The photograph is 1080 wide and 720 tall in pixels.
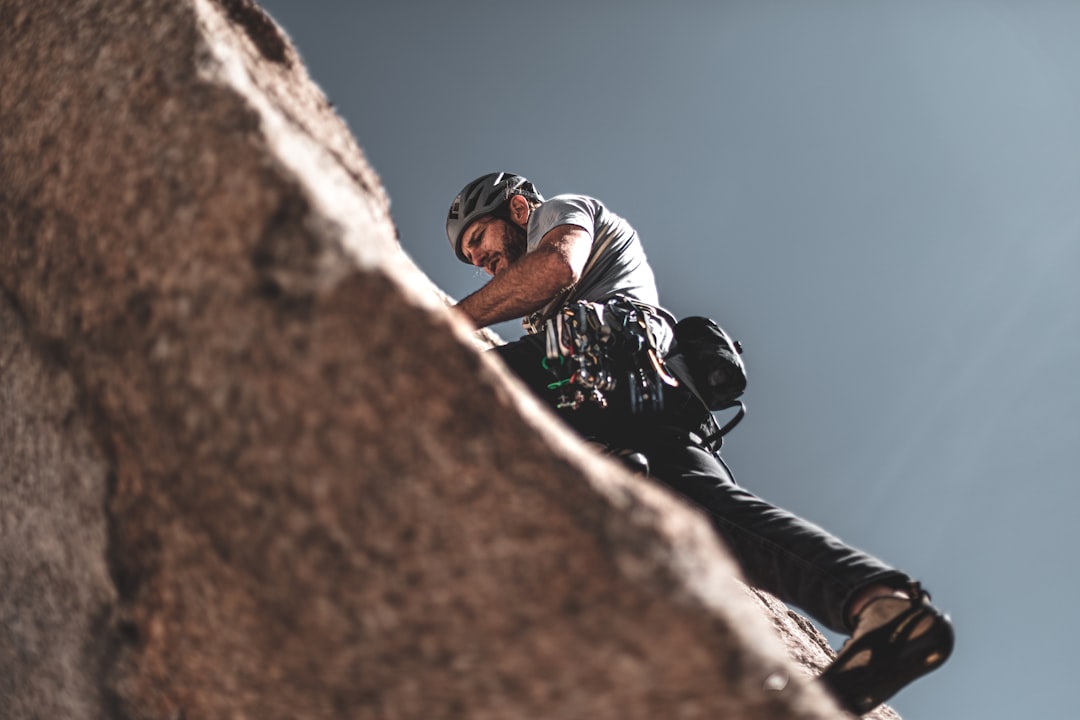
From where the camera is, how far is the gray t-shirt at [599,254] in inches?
143

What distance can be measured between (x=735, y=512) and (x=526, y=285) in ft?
4.54

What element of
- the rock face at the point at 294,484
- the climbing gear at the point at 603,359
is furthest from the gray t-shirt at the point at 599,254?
the rock face at the point at 294,484

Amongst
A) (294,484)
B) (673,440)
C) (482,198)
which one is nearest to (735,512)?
(673,440)

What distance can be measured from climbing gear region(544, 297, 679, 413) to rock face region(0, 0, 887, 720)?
136 cm

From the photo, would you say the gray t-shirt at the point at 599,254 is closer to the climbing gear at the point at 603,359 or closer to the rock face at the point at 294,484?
the climbing gear at the point at 603,359

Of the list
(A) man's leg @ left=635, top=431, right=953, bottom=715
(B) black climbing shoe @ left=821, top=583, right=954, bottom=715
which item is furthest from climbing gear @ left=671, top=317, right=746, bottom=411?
(B) black climbing shoe @ left=821, top=583, right=954, bottom=715

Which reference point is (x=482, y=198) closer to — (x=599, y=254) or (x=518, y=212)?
(x=518, y=212)

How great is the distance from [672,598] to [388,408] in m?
0.71

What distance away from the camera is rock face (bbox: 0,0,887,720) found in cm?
148

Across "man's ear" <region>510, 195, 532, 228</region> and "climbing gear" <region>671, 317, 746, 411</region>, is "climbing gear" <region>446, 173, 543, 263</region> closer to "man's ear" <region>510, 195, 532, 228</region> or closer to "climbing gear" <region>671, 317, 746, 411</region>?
"man's ear" <region>510, 195, 532, 228</region>

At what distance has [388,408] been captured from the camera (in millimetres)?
1565

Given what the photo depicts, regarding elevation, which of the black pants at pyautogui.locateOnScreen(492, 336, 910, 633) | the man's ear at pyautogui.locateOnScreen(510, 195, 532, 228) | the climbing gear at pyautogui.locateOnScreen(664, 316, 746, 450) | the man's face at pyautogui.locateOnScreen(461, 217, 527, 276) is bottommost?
the black pants at pyautogui.locateOnScreen(492, 336, 910, 633)

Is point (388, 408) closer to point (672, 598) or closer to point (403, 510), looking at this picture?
point (403, 510)

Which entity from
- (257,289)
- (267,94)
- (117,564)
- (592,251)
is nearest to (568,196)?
(592,251)
